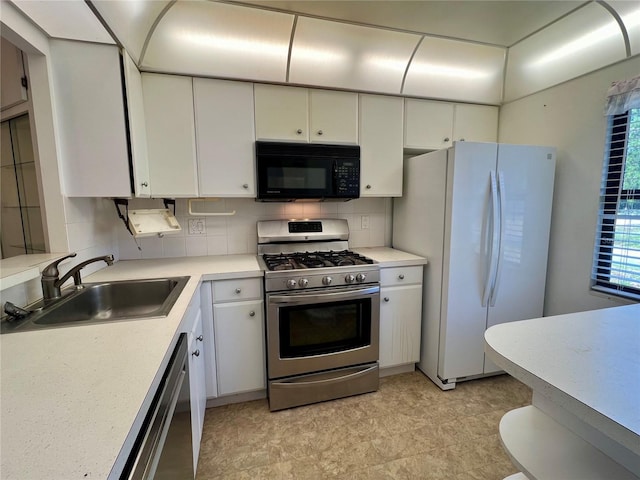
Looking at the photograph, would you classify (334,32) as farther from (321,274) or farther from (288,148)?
(321,274)

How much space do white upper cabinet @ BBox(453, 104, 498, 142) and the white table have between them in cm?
185

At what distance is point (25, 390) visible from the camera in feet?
2.23

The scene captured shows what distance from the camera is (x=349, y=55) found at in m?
2.08

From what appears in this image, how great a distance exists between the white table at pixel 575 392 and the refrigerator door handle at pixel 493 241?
883 millimetres

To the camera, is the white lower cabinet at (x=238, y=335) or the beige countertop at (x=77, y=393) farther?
the white lower cabinet at (x=238, y=335)

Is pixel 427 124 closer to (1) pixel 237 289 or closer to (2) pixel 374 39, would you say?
(2) pixel 374 39

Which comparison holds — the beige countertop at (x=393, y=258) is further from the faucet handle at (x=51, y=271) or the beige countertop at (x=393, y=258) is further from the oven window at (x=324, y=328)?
the faucet handle at (x=51, y=271)

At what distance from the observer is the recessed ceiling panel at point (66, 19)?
3.91 feet

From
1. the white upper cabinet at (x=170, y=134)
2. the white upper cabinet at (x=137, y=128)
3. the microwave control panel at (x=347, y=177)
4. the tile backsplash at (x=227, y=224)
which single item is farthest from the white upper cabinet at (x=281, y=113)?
the white upper cabinet at (x=137, y=128)

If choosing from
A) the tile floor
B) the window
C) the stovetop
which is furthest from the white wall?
the stovetop

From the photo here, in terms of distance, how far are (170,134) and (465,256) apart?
215cm

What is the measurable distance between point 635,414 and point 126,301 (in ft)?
6.46

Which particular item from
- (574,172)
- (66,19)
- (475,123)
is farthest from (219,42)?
(574,172)

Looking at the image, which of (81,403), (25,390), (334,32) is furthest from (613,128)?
(25,390)
